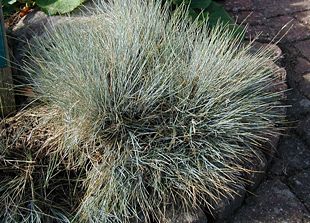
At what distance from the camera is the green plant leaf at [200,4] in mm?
2553

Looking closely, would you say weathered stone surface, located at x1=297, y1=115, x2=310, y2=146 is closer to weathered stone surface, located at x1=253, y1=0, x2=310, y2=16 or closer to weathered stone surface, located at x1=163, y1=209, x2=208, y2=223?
weathered stone surface, located at x1=163, y1=209, x2=208, y2=223

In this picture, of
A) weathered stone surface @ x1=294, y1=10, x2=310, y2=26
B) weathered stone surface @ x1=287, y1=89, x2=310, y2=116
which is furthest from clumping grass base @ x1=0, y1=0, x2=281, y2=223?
weathered stone surface @ x1=294, y1=10, x2=310, y2=26

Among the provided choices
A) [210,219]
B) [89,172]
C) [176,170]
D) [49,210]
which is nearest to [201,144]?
[176,170]

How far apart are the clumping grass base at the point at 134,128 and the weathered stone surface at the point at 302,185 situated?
20 cm

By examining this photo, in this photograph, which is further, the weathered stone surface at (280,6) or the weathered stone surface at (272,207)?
the weathered stone surface at (280,6)

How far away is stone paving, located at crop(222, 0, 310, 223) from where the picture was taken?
77.0 inches

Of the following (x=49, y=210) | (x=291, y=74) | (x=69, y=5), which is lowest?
(x=291, y=74)

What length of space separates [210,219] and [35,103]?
2.59ft

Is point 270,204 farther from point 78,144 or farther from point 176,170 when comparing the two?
point 78,144

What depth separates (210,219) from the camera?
1883 mm

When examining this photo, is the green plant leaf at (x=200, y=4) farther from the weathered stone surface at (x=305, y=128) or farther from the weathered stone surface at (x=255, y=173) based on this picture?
the weathered stone surface at (x=255, y=173)

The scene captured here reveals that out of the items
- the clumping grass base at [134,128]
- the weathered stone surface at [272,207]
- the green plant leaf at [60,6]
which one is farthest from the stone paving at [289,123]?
the green plant leaf at [60,6]

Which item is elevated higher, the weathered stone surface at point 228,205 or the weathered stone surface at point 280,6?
the weathered stone surface at point 228,205

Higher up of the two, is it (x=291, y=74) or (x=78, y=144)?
(x=78, y=144)
